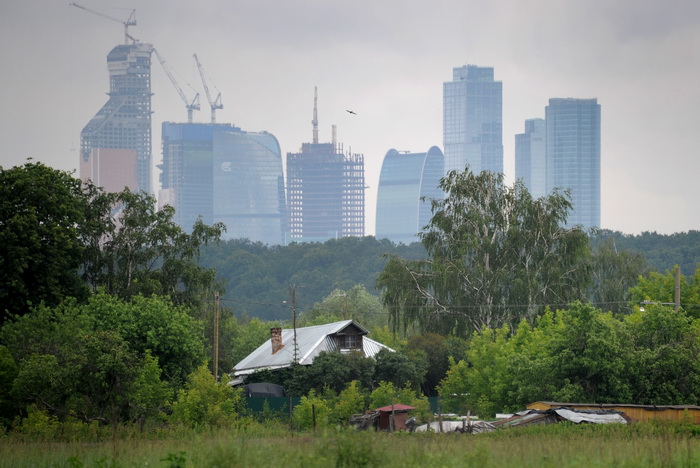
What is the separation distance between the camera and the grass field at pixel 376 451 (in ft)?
60.6

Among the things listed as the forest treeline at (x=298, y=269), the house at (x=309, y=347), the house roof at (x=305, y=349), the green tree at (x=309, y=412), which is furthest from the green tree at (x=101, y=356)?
the forest treeline at (x=298, y=269)

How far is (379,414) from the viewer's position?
4288 cm

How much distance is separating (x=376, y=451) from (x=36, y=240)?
3314cm

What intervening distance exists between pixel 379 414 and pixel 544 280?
24.4 meters

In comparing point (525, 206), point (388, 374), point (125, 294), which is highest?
point (525, 206)

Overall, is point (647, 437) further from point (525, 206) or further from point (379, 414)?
point (525, 206)

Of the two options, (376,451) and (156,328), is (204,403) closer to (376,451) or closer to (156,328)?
(156,328)

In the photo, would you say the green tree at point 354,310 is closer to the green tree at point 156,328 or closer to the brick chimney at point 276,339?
the brick chimney at point 276,339

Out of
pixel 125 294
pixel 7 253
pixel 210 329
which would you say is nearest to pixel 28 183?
pixel 7 253

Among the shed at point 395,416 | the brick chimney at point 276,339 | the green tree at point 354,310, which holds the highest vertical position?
the brick chimney at point 276,339

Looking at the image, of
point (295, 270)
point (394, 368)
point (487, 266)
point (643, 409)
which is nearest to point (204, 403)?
point (643, 409)

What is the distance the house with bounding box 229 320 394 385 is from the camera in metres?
61.5

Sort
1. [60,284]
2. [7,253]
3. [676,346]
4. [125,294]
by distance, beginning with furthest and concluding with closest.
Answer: [125,294] < [60,284] < [7,253] < [676,346]

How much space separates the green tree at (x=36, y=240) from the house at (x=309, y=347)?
A: 1497 cm
